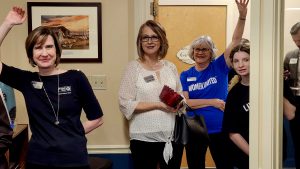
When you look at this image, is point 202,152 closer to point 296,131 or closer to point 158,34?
point 158,34

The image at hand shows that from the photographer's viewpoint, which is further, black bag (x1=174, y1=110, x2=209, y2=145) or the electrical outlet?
the electrical outlet

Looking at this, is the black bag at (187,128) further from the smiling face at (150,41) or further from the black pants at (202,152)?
the smiling face at (150,41)

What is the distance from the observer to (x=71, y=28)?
8.84ft

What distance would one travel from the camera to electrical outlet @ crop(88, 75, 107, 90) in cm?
276

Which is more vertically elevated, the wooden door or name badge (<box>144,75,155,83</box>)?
the wooden door

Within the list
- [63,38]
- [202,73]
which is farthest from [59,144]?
[202,73]

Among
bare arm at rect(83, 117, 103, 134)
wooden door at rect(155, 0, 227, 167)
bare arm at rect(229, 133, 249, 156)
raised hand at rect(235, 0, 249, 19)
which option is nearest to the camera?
bare arm at rect(229, 133, 249, 156)

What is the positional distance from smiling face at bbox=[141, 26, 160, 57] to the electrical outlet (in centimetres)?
52

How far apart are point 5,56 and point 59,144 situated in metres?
1.19

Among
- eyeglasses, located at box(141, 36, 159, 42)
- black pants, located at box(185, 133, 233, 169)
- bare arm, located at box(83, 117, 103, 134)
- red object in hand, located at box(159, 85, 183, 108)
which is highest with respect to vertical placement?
eyeglasses, located at box(141, 36, 159, 42)

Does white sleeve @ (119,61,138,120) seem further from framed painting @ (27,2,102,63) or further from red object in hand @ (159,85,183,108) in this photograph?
framed painting @ (27,2,102,63)

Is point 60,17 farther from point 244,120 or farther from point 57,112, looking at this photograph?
point 244,120

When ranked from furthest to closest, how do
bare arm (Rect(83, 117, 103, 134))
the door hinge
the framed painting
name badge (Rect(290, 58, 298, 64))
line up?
the door hinge → the framed painting → bare arm (Rect(83, 117, 103, 134)) → name badge (Rect(290, 58, 298, 64))

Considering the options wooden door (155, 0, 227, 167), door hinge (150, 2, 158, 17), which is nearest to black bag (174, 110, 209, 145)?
door hinge (150, 2, 158, 17)
